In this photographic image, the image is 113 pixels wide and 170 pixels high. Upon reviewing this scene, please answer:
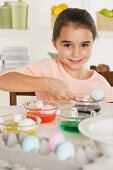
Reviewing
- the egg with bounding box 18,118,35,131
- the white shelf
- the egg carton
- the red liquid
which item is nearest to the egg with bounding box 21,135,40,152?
the egg carton

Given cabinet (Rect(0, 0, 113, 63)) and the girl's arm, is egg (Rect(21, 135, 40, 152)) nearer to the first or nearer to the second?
the girl's arm

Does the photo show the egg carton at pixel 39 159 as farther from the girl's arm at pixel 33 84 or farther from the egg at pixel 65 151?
the girl's arm at pixel 33 84

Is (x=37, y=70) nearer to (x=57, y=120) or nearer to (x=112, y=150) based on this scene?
(x=57, y=120)

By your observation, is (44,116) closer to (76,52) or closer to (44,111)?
(44,111)

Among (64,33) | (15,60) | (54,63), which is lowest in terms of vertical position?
(15,60)

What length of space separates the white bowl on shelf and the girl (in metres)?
0.26

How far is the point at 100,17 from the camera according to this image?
258 cm

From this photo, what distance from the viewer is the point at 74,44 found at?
1.33m

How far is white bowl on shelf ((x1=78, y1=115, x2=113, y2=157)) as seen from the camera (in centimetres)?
69

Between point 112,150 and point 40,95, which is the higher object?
point 112,150

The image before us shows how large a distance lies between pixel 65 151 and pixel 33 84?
0.58 metres

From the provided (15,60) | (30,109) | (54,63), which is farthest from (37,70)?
(15,60)

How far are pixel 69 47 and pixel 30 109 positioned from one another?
16.0 inches

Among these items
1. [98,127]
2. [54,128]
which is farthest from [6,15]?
[98,127]
